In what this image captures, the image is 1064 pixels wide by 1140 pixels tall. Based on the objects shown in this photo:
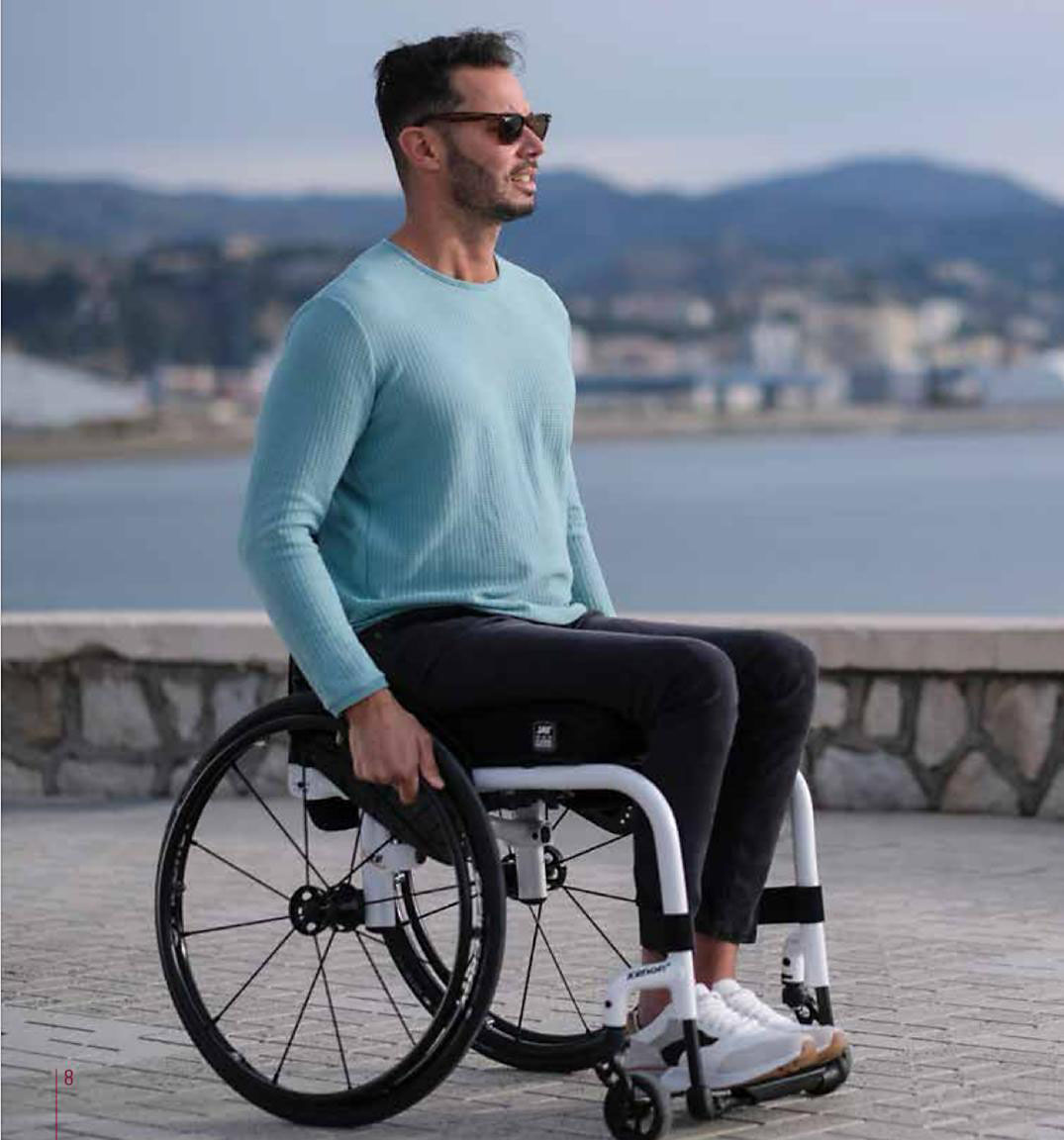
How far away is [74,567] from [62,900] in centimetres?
4030

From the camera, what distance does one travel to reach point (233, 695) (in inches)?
332

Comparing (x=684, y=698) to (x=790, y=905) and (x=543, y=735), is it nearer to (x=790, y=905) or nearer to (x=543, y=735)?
(x=543, y=735)

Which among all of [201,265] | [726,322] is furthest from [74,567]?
[726,322]

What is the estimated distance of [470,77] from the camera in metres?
4.25

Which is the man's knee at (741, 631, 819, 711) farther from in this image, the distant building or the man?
the distant building

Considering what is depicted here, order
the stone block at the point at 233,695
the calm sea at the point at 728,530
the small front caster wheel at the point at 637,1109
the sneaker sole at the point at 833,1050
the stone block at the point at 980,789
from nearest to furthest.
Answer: the small front caster wheel at the point at 637,1109 → the sneaker sole at the point at 833,1050 → the stone block at the point at 980,789 → the stone block at the point at 233,695 → the calm sea at the point at 728,530

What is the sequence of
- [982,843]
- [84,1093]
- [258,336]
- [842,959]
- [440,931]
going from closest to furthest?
[84,1093] → [842,959] → [440,931] → [982,843] → [258,336]

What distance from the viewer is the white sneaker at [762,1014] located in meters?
4.12

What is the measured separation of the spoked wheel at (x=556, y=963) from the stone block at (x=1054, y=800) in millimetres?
1150

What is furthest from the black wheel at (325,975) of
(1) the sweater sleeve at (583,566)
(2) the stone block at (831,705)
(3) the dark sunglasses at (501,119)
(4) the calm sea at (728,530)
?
(4) the calm sea at (728,530)

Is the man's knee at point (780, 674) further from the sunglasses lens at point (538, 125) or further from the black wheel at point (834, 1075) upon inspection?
the sunglasses lens at point (538, 125)

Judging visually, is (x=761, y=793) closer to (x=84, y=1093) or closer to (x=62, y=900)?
(x=84, y=1093)

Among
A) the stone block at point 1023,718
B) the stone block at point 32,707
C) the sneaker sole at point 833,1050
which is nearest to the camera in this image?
the sneaker sole at point 833,1050

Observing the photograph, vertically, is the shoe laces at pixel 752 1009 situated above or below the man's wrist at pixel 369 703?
below
